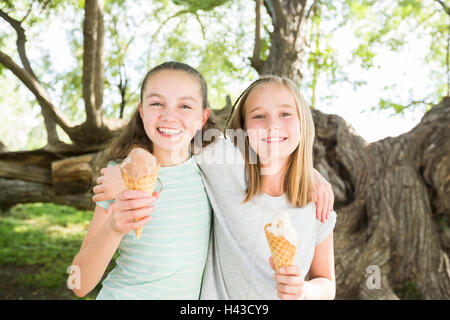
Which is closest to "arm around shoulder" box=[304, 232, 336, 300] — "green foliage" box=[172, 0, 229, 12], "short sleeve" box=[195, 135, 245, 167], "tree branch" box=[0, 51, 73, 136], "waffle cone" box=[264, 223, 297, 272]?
"waffle cone" box=[264, 223, 297, 272]

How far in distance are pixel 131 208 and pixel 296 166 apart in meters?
1.09

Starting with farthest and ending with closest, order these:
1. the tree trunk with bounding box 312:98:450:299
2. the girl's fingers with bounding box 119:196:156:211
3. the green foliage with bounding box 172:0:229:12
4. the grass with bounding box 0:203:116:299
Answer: the grass with bounding box 0:203:116:299 → the green foliage with bounding box 172:0:229:12 → the tree trunk with bounding box 312:98:450:299 → the girl's fingers with bounding box 119:196:156:211

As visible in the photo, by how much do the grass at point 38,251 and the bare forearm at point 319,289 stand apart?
177 inches

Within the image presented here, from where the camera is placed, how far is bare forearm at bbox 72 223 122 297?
1.62m

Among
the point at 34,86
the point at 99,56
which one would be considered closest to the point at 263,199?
the point at 99,56

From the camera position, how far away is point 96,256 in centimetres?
167

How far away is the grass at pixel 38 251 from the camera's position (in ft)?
19.0

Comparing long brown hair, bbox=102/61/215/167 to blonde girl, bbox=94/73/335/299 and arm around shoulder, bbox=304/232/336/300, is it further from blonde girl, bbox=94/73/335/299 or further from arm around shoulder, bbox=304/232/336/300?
arm around shoulder, bbox=304/232/336/300

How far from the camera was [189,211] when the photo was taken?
6.59ft

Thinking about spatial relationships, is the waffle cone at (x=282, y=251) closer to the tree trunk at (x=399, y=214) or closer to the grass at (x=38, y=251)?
the tree trunk at (x=399, y=214)

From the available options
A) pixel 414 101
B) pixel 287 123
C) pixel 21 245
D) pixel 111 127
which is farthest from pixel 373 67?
pixel 21 245

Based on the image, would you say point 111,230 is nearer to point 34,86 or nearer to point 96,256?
point 96,256

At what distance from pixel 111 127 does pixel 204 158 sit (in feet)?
11.1

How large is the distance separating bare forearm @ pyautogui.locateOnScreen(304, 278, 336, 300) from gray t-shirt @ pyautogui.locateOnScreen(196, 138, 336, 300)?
0.10 m
